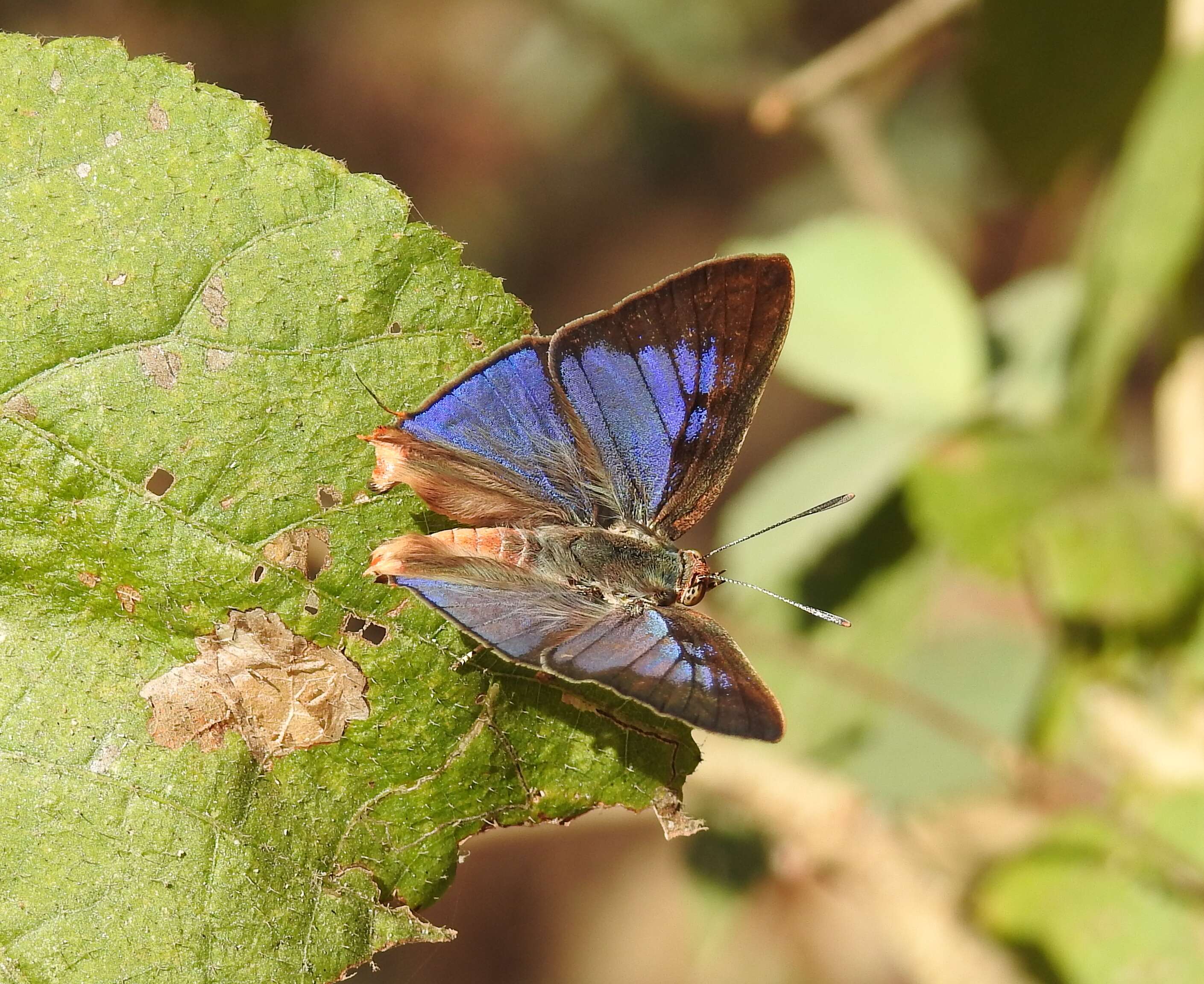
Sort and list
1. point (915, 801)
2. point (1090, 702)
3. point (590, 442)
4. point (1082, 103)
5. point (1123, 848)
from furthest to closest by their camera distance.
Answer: point (1082, 103) → point (915, 801) → point (1090, 702) → point (1123, 848) → point (590, 442)

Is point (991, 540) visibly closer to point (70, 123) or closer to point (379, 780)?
point (379, 780)

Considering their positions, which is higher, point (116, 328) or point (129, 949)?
point (116, 328)

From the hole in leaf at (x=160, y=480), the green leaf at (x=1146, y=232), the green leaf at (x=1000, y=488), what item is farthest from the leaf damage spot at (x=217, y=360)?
the green leaf at (x=1146, y=232)

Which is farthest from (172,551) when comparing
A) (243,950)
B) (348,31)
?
(348,31)

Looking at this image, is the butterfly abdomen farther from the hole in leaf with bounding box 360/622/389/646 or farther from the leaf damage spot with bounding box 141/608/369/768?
the leaf damage spot with bounding box 141/608/369/768

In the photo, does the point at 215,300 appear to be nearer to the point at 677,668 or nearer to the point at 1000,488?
the point at 677,668

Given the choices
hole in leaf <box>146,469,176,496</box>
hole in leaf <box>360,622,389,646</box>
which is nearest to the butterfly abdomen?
hole in leaf <box>360,622,389,646</box>

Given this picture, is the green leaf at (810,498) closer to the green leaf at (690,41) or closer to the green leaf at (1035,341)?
the green leaf at (1035,341)
